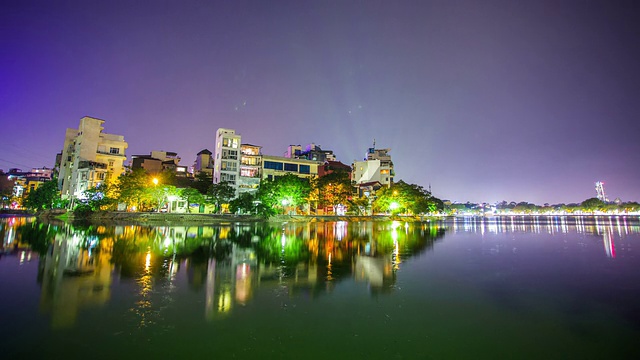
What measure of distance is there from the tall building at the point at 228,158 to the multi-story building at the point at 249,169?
156 cm

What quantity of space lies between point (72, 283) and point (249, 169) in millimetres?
74462

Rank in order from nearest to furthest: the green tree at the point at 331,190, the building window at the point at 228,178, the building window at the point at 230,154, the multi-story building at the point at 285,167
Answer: the building window at the point at 228,178
the green tree at the point at 331,190
the building window at the point at 230,154
the multi-story building at the point at 285,167

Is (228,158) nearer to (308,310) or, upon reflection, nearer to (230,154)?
(230,154)

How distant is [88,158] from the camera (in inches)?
3063

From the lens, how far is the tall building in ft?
264

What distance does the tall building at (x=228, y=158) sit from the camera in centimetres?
8044

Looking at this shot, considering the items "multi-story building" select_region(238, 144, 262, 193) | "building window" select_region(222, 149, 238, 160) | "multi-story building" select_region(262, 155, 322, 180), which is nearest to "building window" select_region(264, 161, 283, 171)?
"multi-story building" select_region(262, 155, 322, 180)

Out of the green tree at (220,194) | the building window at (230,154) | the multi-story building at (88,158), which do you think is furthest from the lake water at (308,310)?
the multi-story building at (88,158)

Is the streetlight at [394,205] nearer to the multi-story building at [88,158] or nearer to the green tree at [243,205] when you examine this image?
the green tree at [243,205]

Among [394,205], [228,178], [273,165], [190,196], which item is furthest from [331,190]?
[190,196]

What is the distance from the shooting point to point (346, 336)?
6520 millimetres

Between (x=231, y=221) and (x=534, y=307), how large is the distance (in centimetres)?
5897

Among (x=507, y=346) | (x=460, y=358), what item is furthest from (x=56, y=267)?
(x=507, y=346)

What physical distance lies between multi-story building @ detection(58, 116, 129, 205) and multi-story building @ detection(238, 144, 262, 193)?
30165mm
